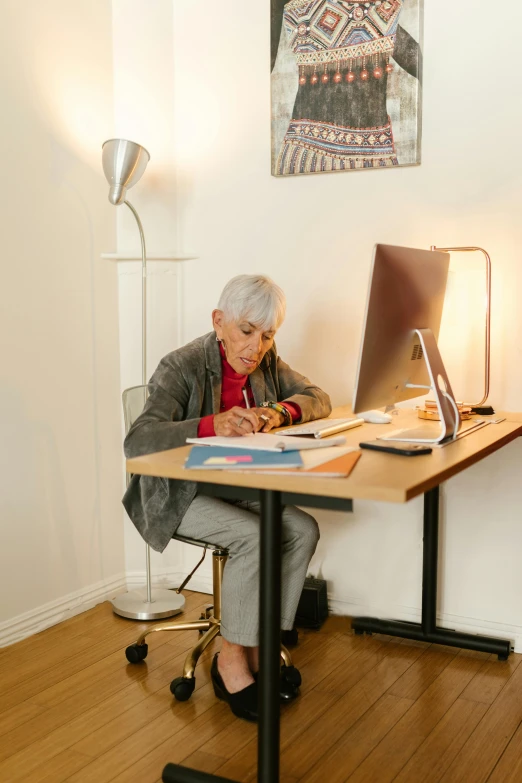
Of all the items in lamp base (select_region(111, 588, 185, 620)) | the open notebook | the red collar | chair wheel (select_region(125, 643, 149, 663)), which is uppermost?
the red collar

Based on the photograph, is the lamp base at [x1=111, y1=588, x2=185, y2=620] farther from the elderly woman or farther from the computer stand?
the computer stand

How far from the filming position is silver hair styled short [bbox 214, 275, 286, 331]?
232 cm

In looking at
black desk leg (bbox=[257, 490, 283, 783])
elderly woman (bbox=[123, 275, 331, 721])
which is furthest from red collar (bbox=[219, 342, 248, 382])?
black desk leg (bbox=[257, 490, 283, 783])

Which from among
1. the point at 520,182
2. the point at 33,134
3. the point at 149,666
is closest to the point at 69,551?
the point at 149,666

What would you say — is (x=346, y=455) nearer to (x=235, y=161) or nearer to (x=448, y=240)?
(x=448, y=240)

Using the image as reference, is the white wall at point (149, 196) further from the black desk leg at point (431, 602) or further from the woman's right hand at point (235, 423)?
the woman's right hand at point (235, 423)

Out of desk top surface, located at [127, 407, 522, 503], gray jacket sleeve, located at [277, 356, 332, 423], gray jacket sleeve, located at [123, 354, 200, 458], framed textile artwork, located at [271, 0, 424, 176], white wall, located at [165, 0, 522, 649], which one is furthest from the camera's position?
framed textile artwork, located at [271, 0, 424, 176]

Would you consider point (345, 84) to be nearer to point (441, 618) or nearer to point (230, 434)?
point (230, 434)

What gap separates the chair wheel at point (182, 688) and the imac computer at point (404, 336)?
3.14 ft

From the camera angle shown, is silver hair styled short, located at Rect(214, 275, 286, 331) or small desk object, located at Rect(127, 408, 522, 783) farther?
silver hair styled short, located at Rect(214, 275, 286, 331)

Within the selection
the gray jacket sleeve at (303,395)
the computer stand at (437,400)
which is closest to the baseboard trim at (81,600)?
the gray jacket sleeve at (303,395)

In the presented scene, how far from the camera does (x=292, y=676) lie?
239cm

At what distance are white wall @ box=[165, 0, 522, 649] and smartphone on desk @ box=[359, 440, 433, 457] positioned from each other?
2.94 feet

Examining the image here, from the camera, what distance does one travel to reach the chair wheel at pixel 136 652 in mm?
2574
